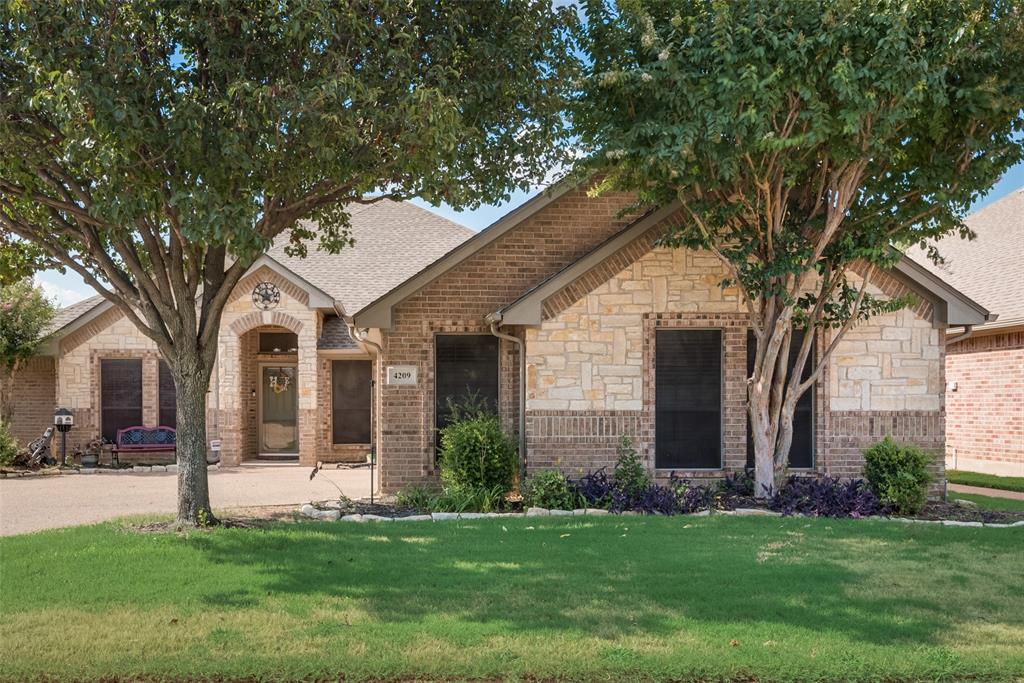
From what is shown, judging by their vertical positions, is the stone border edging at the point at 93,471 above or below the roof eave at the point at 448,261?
below

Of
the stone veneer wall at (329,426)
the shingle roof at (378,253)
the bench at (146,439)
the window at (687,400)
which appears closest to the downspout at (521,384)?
the window at (687,400)

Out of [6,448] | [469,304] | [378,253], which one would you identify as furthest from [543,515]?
[6,448]

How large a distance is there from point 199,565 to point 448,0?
657 cm

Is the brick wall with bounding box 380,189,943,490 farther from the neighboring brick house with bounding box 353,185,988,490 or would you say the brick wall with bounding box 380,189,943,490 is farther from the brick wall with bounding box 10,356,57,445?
the brick wall with bounding box 10,356,57,445

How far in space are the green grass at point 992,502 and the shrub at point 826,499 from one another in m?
2.07

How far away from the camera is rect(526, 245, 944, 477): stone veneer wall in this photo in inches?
455

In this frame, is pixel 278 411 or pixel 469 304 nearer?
pixel 469 304

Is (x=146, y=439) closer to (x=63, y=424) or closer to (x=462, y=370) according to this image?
(x=63, y=424)

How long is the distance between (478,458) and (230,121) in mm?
5409

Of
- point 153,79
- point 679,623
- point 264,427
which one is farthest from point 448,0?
point 264,427

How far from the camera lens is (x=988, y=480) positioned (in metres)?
15.2

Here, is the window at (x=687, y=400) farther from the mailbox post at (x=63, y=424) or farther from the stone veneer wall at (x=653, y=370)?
the mailbox post at (x=63, y=424)

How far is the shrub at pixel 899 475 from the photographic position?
10.6 meters

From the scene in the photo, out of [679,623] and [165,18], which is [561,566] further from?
[165,18]
